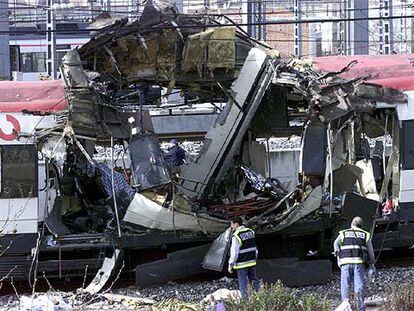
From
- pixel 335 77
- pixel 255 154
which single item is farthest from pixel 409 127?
pixel 255 154

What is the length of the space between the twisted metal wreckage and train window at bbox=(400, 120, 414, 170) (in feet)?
0.34

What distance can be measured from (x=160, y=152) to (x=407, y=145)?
4391 mm

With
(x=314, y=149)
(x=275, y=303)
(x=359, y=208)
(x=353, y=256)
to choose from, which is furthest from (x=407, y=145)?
(x=275, y=303)

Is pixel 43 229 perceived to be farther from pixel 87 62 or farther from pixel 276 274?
pixel 276 274

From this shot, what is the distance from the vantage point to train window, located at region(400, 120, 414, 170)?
1479 centimetres

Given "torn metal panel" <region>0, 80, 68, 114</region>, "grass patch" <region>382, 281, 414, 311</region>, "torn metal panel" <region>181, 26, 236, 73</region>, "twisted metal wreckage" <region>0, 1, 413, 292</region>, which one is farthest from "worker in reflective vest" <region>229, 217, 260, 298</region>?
"grass patch" <region>382, 281, 414, 311</region>

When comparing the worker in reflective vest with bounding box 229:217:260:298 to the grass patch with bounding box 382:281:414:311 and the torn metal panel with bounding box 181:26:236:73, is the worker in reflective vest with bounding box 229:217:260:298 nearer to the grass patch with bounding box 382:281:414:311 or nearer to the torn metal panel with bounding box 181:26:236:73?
the torn metal panel with bounding box 181:26:236:73

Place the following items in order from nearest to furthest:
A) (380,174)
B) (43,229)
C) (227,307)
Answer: (227,307)
(43,229)
(380,174)

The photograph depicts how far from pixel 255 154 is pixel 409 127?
349 cm

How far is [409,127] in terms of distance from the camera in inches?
583

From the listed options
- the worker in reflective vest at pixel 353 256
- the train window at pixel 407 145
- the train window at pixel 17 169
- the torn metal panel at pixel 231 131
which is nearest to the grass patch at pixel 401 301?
the worker in reflective vest at pixel 353 256

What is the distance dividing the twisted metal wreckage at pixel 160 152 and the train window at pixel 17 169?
0.02m

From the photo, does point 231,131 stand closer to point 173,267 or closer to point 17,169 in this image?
point 173,267

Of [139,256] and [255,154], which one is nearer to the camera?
[139,256]
